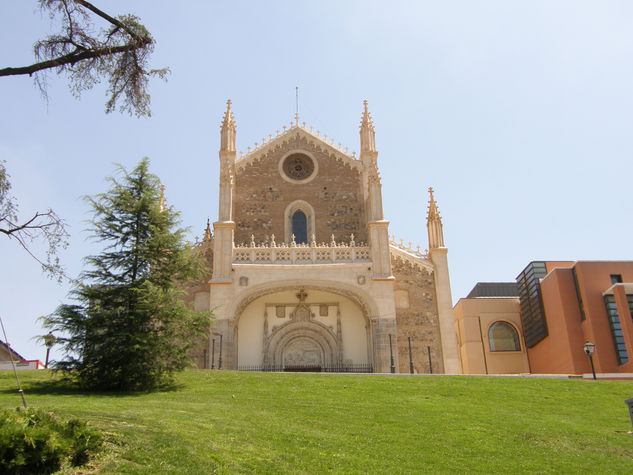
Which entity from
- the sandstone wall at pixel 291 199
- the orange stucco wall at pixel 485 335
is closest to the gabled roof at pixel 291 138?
the sandstone wall at pixel 291 199

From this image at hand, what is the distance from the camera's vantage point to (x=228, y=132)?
3509cm

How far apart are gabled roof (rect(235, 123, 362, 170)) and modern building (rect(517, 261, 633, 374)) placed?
42.6 feet

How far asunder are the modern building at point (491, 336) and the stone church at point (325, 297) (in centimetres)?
850

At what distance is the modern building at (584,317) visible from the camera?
99.2 ft

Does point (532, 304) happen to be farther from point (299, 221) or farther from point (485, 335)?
point (299, 221)

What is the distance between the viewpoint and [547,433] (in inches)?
546

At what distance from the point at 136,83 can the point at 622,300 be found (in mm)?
26982

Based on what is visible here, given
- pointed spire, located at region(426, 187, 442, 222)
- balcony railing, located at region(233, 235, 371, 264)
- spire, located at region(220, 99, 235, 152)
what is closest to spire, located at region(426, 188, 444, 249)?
pointed spire, located at region(426, 187, 442, 222)

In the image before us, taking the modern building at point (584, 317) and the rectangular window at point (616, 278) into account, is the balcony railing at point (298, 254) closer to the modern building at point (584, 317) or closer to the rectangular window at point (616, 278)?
the modern building at point (584, 317)

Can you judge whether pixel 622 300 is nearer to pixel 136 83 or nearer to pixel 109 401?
pixel 109 401

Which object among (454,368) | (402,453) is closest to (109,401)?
(402,453)

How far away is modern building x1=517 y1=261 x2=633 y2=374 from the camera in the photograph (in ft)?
99.2

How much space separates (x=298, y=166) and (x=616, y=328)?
62.0 ft

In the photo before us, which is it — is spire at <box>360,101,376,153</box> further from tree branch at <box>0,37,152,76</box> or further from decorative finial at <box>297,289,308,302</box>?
tree branch at <box>0,37,152,76</box>
